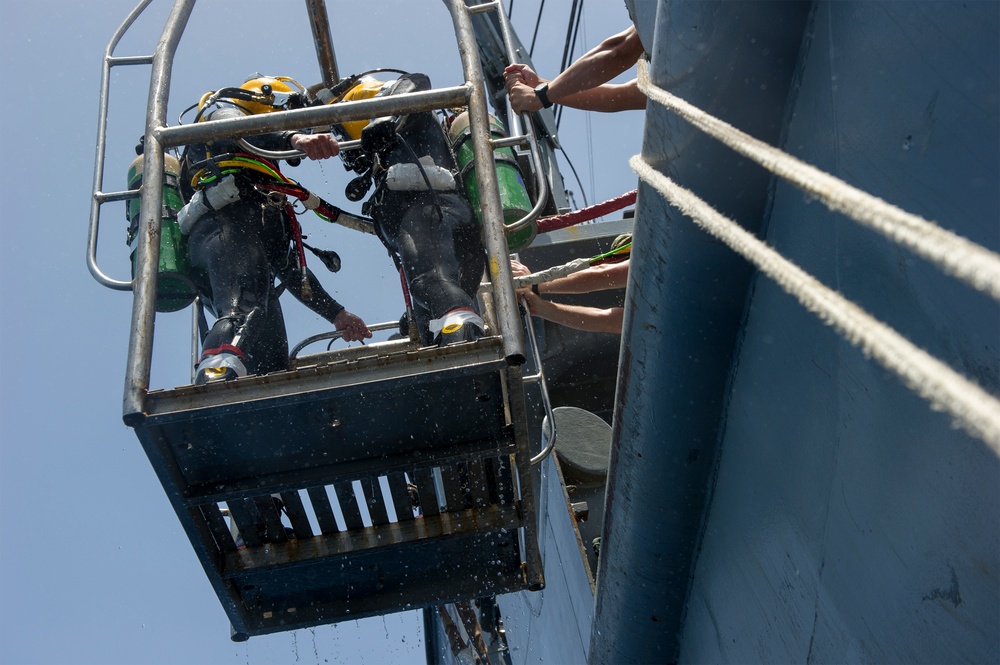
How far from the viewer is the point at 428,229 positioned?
374 cm

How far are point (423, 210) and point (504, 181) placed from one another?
1103 millimetres

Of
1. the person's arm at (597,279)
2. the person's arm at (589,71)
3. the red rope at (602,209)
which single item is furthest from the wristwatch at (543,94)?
the red rope at (602,209)

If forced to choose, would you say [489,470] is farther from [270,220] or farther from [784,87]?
[784,87]

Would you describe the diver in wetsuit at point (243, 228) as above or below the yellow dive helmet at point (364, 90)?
below

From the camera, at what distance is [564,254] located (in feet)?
24.5

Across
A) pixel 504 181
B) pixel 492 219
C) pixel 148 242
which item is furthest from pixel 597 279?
pixel 148 242

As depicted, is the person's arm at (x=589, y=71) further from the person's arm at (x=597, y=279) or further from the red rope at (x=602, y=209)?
the red rope at (x=602, y=209)

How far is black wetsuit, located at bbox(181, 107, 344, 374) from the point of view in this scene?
12.1 ft

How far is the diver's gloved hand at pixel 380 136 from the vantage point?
396 cm

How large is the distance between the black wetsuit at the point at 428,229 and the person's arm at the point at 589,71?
15.6 inches

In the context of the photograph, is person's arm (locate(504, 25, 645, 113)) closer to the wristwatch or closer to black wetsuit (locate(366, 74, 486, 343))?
the wristwatch

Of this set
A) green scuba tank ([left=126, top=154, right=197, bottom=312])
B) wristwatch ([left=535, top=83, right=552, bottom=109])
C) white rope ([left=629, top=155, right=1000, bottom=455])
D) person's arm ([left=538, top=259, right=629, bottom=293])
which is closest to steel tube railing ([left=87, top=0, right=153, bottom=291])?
green scuba tank ([left=126, top=154, right=197, bottom=312])

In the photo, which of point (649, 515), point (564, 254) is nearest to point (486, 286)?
point (649, 515)

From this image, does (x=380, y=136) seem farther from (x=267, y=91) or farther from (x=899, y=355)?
(x=899, y=355)
